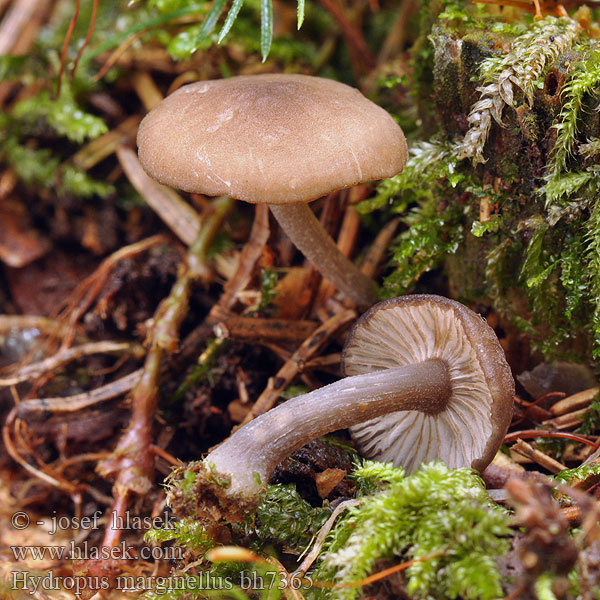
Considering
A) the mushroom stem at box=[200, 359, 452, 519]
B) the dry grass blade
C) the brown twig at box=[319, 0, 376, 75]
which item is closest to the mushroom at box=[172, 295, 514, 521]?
the mushroom stem at box=[200, 359, 452, 519]

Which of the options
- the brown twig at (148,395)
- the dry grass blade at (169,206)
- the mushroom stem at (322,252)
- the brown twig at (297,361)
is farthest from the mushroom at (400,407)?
the dry grass blade at (169,206)

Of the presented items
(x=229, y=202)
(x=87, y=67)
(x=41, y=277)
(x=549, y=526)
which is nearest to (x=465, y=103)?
(x=229, y=202)

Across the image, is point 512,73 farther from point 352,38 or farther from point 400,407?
point 352,38

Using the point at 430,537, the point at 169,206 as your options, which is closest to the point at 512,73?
the point at 430,537

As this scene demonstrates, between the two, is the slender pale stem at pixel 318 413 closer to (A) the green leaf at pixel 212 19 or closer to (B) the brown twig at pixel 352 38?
(A) the green leaf at pixel 212 19

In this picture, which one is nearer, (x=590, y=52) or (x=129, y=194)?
(x=590, y=52)

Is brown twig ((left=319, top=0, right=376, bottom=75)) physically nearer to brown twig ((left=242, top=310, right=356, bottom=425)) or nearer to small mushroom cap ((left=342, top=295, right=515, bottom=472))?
brown twig ((left=242, top=310, right=356, bottom=425))

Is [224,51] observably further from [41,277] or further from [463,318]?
[463,318]
